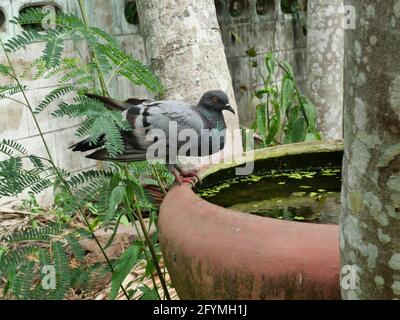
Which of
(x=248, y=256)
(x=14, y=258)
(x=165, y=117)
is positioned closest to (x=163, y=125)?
(x=165, y=117)

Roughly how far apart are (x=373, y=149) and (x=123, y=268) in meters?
1.05

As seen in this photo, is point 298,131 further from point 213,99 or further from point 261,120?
point 213,99

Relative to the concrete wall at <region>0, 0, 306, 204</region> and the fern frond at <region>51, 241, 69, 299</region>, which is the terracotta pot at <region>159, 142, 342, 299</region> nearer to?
the fern frond at <region>51, 241, 69, 299</region>

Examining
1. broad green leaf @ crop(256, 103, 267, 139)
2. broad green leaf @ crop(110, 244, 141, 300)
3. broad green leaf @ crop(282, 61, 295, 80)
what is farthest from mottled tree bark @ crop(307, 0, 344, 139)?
broad green leaf @ crop(110, 244, 141, 300)

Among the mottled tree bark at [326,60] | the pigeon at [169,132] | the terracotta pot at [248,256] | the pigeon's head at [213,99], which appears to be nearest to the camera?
the terracotta pot at [248,256]

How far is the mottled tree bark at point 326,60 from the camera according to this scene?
4469 millimetres

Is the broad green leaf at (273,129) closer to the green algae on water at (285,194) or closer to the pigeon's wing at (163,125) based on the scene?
the pigeon's wing at (163,125)

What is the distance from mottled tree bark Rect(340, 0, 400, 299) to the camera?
1.03 metres

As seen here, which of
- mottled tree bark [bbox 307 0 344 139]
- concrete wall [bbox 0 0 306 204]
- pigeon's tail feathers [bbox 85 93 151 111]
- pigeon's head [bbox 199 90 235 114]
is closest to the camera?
pigeon's tail feathers [bbox 85 93 151 111]

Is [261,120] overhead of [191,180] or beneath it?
beneath

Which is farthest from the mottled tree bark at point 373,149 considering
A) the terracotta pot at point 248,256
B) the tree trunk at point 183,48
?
the tree trunk at point 183,48

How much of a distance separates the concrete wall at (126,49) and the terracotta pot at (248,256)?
76 centimetres

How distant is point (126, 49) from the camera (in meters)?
4.30

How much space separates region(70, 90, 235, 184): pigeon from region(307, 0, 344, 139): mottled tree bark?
2.14 meters
